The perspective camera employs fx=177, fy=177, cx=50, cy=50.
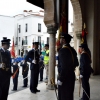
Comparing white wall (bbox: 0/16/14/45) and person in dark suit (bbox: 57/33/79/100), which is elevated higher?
white wall (bbox: 0/16/14/45)

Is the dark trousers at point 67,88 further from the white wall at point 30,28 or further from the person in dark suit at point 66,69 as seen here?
the white wall at point 30,28

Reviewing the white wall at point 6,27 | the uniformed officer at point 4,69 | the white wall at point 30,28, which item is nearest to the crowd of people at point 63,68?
the uniformed officer at point 4,69

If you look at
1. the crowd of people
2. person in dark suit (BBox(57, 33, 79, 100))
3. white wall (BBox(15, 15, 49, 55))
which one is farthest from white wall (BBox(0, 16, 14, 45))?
person in dark suit (BBox(57, 33, 79, 100))

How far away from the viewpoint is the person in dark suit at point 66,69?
3559 millimetres

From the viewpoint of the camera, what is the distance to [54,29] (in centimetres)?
635

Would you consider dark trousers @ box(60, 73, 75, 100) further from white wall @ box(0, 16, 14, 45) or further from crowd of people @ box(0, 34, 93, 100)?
white wall @ box(0, 16, 14, 45)

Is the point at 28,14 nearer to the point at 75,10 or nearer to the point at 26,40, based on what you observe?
the point at 26,40

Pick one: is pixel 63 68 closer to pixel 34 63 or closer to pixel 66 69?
pixel 66 69

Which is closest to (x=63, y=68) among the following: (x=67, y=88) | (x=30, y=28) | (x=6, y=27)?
(x=67, y=88)

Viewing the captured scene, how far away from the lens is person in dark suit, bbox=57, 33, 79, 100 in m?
3.56

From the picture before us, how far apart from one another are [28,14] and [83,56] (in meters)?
31.5

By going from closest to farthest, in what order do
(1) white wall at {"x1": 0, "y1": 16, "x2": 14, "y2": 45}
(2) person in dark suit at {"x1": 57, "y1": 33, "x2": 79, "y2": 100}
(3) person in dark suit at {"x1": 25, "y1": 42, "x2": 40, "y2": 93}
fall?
(2) person in dark suit at {"x1": 57, "y1": 33, "x2": 79, "y2": 100} → (3) person in dark suit at {"x1": 25, "y1": 42, "x2": 40, "y2": 93} → (1) white wall at {"x1": 0, "y1": 16, "x2": 14, "y2": 45}

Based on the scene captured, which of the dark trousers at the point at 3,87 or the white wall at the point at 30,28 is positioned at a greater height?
the white wall at the point at 30,28

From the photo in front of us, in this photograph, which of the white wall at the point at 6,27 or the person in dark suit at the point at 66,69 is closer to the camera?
the person in dark suit at the point at 66,69
